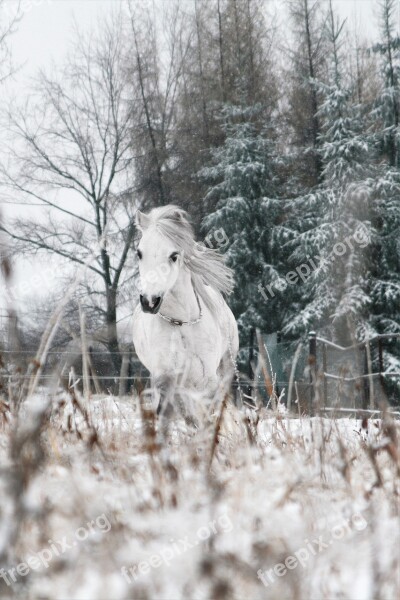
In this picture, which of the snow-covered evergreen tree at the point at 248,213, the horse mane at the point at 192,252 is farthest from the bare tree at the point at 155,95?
the horse mane at the point at 192,252

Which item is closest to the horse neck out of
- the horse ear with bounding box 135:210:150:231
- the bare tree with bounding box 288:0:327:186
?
the horse ear with bounding box 135:210:150:231

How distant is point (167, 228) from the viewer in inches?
227

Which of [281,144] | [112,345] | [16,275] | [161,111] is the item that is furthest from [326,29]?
[16,275]

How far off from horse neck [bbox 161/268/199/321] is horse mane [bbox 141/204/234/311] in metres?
0.28

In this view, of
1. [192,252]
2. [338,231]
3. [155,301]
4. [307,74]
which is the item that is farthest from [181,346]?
[307,74]

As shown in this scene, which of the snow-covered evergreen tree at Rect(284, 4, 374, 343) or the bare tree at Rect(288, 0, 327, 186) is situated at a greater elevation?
the bare tree at Rect(288, 0, 327, 186)

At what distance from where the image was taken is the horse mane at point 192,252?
5807 millimetres

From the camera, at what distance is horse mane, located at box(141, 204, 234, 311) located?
5.81 m

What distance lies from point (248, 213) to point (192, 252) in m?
17.4

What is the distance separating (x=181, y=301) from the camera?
5.78 m

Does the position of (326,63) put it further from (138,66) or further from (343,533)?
(343,533)

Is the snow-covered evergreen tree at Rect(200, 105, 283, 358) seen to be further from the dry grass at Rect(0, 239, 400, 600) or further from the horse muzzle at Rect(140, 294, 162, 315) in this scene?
the dry grass at Rect(0, 239, 400, 600)

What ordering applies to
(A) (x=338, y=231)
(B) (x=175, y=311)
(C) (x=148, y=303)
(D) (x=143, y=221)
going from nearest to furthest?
(C) (x=148, y=303) < (B) (x=175, y=311) < (D) (x=143, y=221) < (A) (x=338, y=231)

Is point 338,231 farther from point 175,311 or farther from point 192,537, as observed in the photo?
point 192,537
